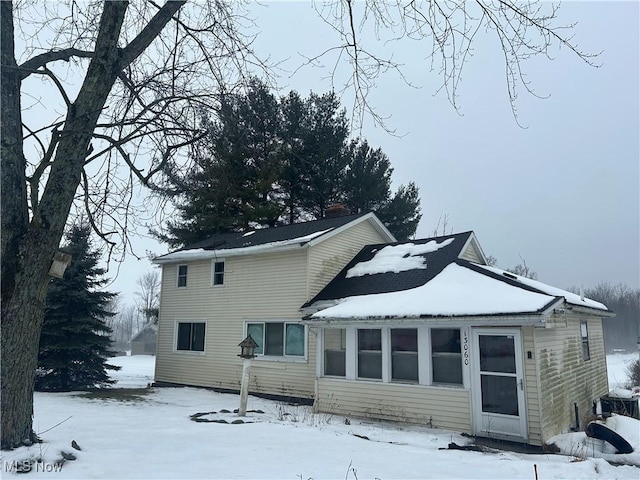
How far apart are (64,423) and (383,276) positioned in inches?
337

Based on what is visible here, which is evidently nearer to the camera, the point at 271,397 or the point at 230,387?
the point at 271,397

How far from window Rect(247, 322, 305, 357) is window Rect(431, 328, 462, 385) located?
16.0ft

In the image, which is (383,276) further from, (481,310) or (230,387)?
(230,387)

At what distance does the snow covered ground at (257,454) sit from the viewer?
17.1ft

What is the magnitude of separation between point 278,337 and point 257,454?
8376 mm

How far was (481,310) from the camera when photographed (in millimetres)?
8992

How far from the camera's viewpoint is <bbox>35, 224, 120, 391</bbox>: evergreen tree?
15367 millimetres

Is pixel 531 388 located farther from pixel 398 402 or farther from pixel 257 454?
pixel 257 454

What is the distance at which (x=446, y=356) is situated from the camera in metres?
9.92

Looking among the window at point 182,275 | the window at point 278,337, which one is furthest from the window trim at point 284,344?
the window at point 182,275

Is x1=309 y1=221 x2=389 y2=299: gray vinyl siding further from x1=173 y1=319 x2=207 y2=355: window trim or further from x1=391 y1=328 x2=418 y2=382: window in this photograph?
x1=173 y1=319 x2=207 y2=355: window trim

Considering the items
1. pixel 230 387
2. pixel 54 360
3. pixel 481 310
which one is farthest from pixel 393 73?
pixel 54 360

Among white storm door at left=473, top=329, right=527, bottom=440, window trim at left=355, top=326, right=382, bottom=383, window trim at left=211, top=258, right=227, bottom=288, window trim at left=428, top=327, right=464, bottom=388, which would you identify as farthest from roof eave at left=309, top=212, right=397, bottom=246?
white storm door at left=473, top=329, right=527, bottom=440
